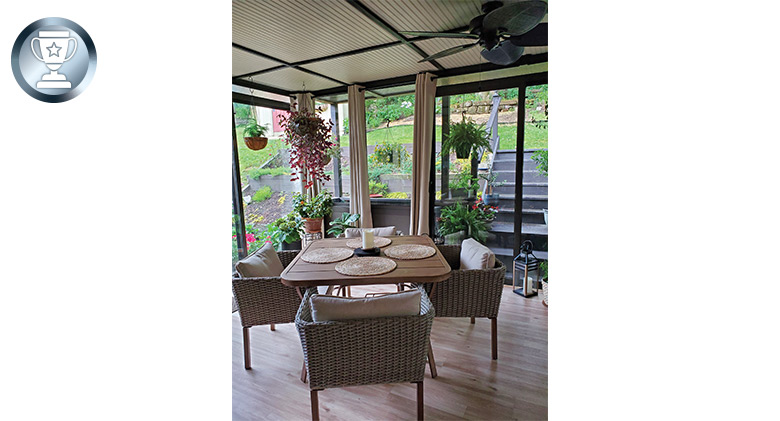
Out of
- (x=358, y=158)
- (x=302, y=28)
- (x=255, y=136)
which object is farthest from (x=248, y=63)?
(x=358, y=158)

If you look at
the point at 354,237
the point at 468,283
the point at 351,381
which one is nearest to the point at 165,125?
the point at 351,381

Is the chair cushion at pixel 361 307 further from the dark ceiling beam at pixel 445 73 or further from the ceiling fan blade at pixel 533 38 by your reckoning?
the dark ceiling beam at pixel 445 73

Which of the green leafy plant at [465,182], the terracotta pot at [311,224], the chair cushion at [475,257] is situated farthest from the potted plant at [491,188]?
the terracotta pot at [311,224]

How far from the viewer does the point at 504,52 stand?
89.3 inches

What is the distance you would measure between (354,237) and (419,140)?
145 cm

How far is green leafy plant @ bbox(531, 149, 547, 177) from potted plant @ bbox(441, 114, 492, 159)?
478 mm

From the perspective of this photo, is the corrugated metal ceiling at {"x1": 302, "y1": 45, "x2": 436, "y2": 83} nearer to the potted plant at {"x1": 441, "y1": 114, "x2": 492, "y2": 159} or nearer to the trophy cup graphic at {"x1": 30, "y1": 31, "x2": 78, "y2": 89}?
the potted plant at {"x1": 441, "y1": 114, "x2": 492, "y2": 159}

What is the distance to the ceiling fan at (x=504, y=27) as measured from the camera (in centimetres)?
155

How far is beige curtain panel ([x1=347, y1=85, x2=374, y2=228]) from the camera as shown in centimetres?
425

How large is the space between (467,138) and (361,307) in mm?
2592

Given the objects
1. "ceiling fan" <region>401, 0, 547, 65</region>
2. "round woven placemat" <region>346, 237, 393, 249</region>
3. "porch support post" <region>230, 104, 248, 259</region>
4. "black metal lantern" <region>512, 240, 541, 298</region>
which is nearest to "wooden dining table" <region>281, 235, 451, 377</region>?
"round woven placemat" <region>346, 237, 393, 249</region>

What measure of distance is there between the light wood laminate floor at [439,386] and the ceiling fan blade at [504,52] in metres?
2.03
